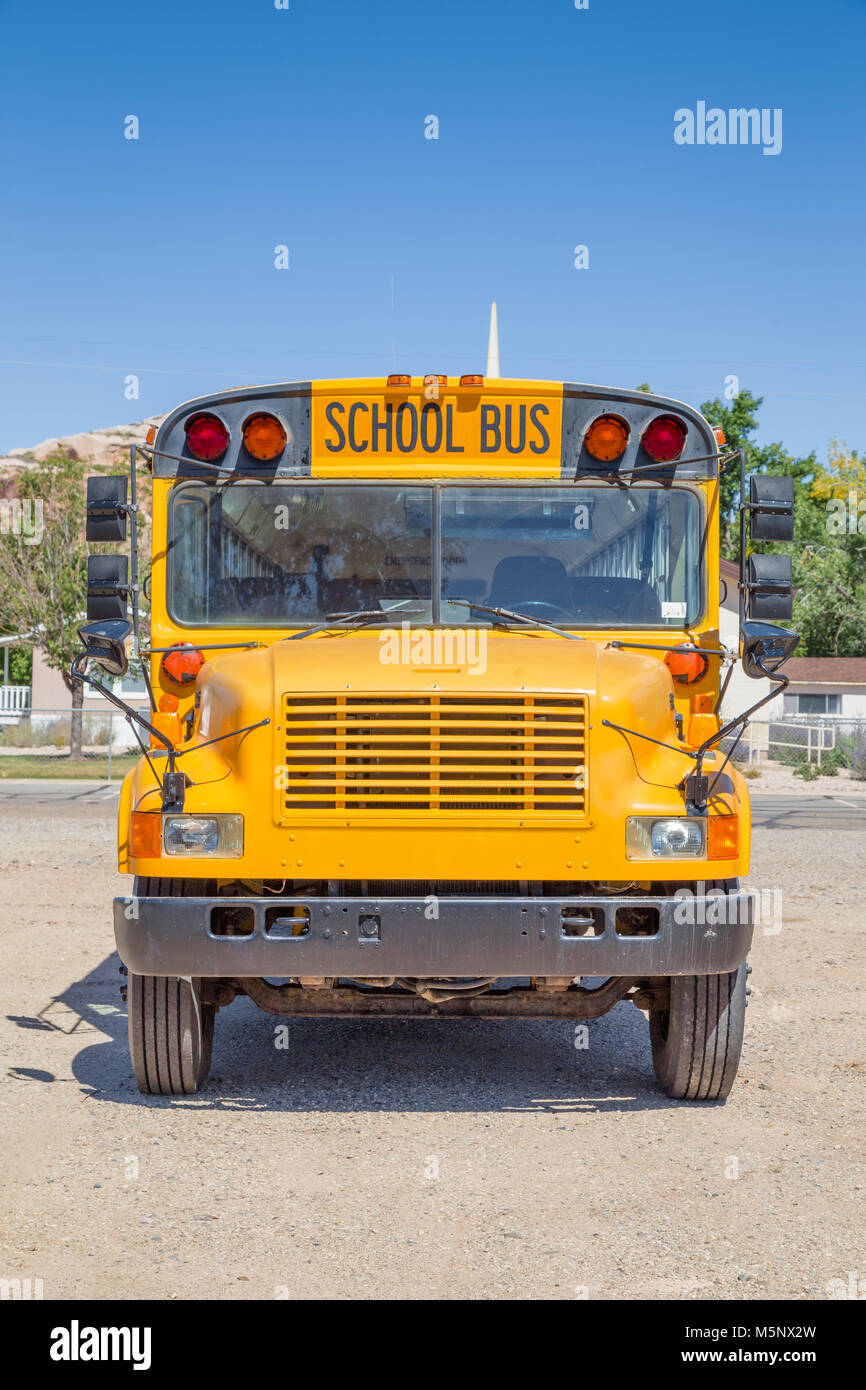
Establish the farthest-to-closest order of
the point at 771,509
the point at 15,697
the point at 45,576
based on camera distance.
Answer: the point at 15,697
the point at 45,576
the point at 771,509

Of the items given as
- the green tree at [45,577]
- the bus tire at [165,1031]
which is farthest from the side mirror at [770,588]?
the green tree at [45,577]

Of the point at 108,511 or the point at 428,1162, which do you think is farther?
the point at 108,511

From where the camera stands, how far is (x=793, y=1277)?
328cm

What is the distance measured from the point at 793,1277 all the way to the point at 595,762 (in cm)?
163

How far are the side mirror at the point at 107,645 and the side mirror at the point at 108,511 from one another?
Answer: 0.36 meters

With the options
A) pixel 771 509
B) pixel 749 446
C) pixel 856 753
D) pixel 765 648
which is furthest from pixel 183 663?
pixel 749 446

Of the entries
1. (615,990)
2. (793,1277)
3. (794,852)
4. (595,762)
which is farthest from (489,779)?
(794,852)

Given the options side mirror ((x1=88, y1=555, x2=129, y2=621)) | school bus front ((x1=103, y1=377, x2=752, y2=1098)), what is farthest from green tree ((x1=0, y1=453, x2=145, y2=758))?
side mirror ((x1=88, y1=555, x2=129, y2=621))

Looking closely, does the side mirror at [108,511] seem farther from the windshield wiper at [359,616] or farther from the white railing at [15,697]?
the white railing at [15,697]

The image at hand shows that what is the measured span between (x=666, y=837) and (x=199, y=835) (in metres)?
1.52

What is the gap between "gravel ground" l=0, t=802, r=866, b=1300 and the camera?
3309 mm

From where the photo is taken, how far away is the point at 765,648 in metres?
4.68

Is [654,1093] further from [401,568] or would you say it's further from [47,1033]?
[47,1033]

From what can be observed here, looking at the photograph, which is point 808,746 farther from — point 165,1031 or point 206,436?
point 165,1031
